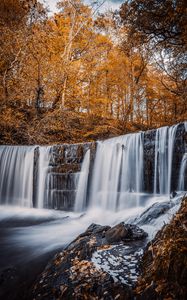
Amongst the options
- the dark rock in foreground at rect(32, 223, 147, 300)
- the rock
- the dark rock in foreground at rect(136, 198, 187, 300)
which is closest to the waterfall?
the rock

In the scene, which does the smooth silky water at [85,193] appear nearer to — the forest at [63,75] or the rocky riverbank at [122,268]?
the rocky riverbank at [122,268]

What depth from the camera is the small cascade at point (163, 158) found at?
7.54 metres

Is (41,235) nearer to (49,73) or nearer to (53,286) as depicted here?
(53,286)

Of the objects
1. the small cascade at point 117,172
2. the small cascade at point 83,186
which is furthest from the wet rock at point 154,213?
the small cascade at point 83,186

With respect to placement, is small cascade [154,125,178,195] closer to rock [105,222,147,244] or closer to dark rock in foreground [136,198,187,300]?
rock [105,222,147,244]

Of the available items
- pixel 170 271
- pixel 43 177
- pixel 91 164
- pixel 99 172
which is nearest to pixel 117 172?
pixel 99 172

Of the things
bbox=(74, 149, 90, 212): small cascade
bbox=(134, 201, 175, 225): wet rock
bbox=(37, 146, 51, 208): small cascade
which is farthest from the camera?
bbox=(37, 146, 51, 208): small cascade

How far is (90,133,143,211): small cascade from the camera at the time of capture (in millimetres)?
8398

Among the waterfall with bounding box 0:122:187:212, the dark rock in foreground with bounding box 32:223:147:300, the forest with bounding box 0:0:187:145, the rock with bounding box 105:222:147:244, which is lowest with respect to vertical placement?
the dark rock in foreground with bounding box 32:223:147:300

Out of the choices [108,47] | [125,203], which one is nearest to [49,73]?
[108,47]

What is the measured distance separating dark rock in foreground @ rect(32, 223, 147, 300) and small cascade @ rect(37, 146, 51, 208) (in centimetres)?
657

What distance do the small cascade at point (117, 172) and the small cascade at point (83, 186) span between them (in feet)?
1.07

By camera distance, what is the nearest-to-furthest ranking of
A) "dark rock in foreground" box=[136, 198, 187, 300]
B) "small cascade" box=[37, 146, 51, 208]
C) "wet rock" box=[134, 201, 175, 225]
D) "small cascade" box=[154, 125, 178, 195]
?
"dark rock in foreground" box=[136, 198, 187, 300] < "wet rock" box=[134, 201, 175, 225] < "small cascade" box=[154, 125, 178, 195] < "small cascade" box=[37, 146, 51, 208]

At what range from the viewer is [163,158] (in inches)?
305
